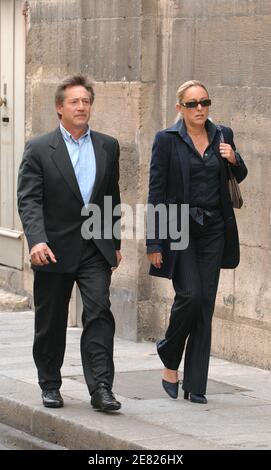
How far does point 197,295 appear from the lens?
7738mm

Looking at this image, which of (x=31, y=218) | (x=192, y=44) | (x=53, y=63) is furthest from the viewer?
(x=53, y=63)

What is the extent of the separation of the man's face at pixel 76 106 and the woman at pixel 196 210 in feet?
1.63

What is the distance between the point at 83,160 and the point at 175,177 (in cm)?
56

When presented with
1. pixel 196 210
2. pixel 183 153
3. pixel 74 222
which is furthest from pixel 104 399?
pixel 183 153

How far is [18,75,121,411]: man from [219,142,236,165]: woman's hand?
25.8 inches

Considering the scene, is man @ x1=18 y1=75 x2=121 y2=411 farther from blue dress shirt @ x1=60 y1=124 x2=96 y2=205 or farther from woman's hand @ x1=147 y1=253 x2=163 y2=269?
woman's hand @ x1=147 y1=253 x2=163 y2=269

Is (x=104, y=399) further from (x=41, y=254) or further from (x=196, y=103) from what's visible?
(x=196, y=103)

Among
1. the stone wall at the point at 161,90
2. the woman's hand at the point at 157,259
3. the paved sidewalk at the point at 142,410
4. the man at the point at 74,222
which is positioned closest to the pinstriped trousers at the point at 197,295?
the woman's hand at the point at 157,259

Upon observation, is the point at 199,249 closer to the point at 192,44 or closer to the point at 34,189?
the point at 34,189

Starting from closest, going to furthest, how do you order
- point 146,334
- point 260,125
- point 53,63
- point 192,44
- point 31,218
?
1. point 31,218
2. point 260,125
3. point 192,44
4. point 146,334
5. point 53,63

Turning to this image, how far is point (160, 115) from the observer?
10109 millimetres

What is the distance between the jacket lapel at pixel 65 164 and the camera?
757 centimetres

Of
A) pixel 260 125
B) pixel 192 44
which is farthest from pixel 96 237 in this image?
pixel 192 44

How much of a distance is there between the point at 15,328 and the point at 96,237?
3505 mm
